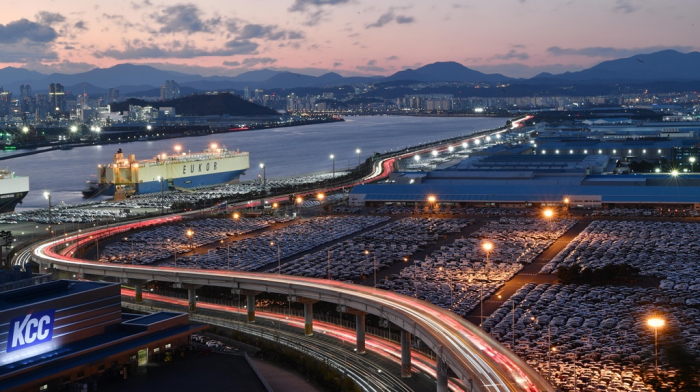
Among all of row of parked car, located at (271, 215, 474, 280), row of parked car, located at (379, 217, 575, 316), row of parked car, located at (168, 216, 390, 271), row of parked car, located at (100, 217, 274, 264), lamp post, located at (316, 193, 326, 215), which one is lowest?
row of parked car, located at (379, 217, 575, 316)

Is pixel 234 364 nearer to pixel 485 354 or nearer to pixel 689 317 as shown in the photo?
pixel 485 354

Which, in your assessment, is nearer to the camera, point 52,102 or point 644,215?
point 644,215

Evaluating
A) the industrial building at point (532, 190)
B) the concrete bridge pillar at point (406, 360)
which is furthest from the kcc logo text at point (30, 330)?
the industrial building at point (532, 190)

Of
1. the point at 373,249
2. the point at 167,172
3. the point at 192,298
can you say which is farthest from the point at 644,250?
the point at 167,172

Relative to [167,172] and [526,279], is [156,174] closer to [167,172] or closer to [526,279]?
[167,172]

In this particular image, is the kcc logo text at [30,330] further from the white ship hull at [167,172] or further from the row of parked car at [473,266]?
the white ship hull at [167,172]

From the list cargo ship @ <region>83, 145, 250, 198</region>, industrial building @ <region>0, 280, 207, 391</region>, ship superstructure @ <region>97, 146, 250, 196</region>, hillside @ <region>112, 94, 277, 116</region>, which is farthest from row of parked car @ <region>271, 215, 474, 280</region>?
hillside @ <region>112, 94, 277, 116</region>

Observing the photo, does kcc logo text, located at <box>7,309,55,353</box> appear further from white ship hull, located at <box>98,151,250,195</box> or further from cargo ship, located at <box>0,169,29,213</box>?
cargo ship, located at <box>0,169,29,213</box>

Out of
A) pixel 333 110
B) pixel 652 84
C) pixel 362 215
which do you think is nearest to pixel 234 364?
pixel 362 215
